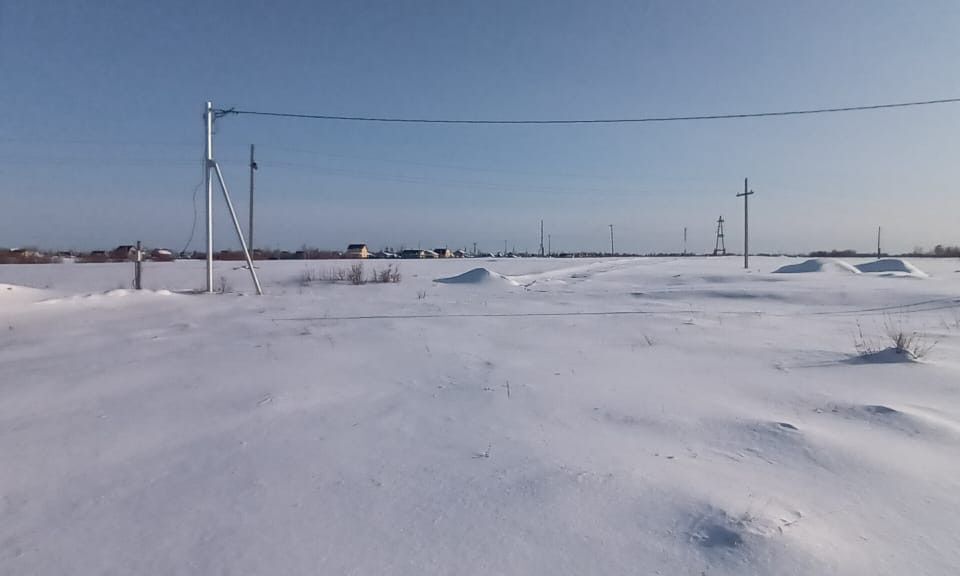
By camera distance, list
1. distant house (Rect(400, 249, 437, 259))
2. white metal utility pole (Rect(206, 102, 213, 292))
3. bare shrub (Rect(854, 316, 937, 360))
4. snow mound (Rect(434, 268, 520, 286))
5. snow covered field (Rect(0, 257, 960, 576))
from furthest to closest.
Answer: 1. distant house (Rect(400, 249, 437, 259))
2. snow mound (Rect(434, 268, 520, 286))
3. white metal utility pole (Rect(206, 102, 213, 292))
4. bare shrub (Rect(854, 316, 937, 360))
5. snow covered field (Rect(0, 257, 960, 576))

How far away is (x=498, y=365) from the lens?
17.9 ft

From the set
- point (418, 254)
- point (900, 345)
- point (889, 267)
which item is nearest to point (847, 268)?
point (889, 267)

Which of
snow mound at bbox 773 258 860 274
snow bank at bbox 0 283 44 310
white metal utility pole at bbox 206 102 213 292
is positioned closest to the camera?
snow bank at bbox 0 283 44 310

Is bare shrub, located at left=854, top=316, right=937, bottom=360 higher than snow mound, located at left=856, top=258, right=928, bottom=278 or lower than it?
lower

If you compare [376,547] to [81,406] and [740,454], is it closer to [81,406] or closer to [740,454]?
[740,454]

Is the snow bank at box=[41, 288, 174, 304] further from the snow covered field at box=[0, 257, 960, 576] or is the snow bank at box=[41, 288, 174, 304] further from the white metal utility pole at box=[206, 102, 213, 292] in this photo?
the snow covered field at box=[0, 257, 960, 576]

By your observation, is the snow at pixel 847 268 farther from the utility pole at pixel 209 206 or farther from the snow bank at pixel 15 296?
the snow bank at pixel 15 296

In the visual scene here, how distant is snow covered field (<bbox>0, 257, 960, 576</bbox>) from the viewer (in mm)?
2121

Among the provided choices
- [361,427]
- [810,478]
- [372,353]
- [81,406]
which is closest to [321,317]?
[372,353]

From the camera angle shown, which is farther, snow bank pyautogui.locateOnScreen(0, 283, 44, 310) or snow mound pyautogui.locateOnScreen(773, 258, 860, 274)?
snow mound pyautogui.locateOnScreen(773, 258, 860, 274)

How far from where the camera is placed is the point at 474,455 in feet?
10.1

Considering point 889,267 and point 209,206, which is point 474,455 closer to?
point 209,206

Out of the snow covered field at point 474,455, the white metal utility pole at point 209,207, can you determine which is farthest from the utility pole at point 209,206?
the snow covered field at point 474,455

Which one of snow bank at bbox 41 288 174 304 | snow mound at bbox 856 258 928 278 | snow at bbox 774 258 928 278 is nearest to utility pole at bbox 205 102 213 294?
snow bank at bbox 41 288 174 304
